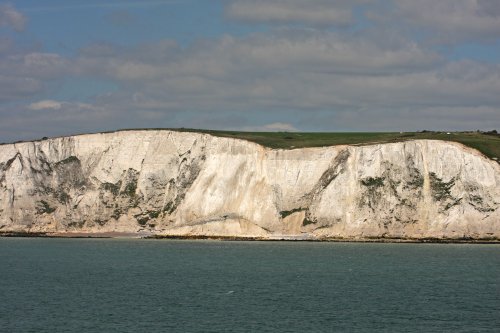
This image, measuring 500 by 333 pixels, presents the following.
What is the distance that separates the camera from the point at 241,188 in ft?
320

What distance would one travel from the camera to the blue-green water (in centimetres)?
4116

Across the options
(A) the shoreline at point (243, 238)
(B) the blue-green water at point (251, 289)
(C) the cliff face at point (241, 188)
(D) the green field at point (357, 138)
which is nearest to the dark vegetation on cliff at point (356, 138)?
(D) the green field at point (357, 138)

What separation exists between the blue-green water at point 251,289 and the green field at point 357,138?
46.8ft

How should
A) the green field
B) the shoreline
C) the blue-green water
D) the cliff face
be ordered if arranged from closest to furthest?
the blue-green water < the shoreline < the cliff face < the green field

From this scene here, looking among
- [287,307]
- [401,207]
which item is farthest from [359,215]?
[287,307]

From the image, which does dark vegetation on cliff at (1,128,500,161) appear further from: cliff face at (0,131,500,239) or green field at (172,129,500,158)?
cliff face at (0,131,500,239)

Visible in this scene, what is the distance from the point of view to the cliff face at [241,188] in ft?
293

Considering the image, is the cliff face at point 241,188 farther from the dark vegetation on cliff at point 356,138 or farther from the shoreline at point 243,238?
the dark vegetation on cliff at point 356,138

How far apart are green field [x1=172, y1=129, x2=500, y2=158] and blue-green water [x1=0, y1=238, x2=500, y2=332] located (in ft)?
46.8

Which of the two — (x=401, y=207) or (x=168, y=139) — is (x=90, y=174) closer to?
(x=168, y=139)

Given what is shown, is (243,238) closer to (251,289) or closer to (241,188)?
(241,188)

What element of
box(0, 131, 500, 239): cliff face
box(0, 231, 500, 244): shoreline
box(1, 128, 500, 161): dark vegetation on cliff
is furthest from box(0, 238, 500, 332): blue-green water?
box(1, 128, 500, 161): dark vegetation on cliff

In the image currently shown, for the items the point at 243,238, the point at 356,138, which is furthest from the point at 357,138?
the point at 243,238

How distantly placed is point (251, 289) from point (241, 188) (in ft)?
147
